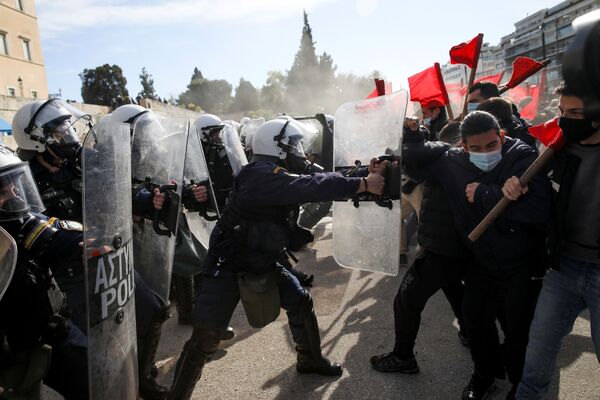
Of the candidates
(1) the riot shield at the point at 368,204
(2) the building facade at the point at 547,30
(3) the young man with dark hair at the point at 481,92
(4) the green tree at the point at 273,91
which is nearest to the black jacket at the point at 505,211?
(1) the riot shield at the point at 368,204

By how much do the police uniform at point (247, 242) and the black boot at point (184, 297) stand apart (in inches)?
50.1

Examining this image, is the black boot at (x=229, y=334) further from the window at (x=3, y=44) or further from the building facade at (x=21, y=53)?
the window at (x=3, y=44)

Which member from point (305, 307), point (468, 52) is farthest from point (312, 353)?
point (468, 52)

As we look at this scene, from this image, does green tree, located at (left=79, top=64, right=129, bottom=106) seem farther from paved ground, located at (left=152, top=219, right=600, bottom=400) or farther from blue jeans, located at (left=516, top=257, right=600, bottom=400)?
blue jeans, located at (left=516, top=257, right=600, bottom=400)

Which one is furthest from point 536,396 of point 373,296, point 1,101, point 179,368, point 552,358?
point 1,101

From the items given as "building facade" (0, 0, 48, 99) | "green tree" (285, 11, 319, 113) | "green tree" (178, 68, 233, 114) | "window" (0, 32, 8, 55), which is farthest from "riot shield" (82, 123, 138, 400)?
"green tree" (178, 68, 233, 114)

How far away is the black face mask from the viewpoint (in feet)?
5.73

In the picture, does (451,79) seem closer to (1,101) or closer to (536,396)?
(536,396)

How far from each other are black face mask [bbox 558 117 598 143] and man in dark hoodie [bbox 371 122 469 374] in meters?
0.72

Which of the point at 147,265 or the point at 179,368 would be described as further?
the point at 147,265

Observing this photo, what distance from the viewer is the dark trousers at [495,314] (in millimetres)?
2246

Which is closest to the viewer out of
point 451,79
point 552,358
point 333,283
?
point 552,358

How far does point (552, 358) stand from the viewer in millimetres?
1976

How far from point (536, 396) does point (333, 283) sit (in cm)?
272
